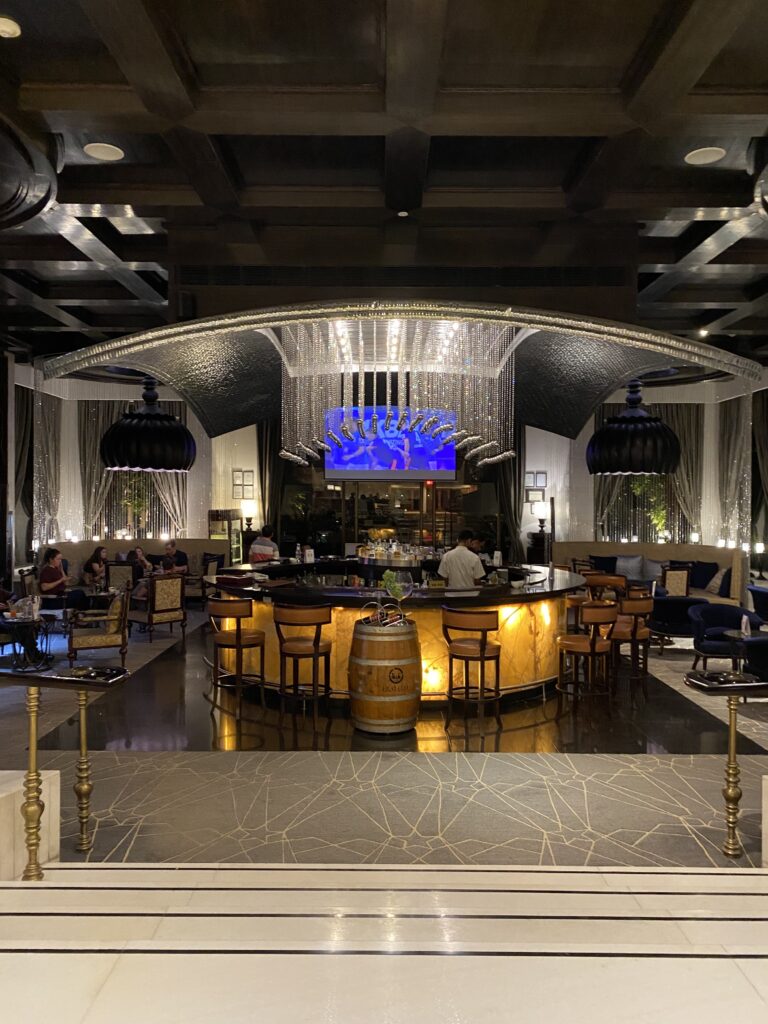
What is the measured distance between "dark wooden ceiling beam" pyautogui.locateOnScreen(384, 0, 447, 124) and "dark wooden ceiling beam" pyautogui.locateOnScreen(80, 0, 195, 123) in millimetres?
930

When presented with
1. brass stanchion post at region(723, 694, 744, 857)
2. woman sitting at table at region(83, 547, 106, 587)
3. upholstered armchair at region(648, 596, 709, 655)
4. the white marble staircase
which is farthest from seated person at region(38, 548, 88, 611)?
brass stanchion post at region(723, 694, 744, 857)

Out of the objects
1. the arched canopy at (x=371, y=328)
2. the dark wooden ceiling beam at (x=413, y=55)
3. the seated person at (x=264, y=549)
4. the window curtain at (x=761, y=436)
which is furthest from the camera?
the window curtain at (x=761, y=436)

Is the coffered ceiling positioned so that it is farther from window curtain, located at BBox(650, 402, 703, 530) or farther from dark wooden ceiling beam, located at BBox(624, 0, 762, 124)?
window curtain, located at BBox(650, 402, 703, 530)

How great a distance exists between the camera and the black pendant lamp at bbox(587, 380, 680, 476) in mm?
9703

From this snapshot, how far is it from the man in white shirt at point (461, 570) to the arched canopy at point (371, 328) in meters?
2.21

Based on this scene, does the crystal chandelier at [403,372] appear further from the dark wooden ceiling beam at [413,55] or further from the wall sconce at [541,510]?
the wall sconce at [541,510]

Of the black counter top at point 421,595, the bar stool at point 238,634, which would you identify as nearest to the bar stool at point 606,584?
the black counter top at point 421,595

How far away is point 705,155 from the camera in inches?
162

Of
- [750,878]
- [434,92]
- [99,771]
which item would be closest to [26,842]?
[99,771]

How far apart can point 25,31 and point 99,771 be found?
14.5 ft

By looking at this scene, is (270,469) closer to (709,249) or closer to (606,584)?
(606,584)

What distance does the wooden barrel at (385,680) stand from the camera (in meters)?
5.86

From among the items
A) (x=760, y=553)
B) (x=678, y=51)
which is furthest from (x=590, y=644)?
(x=760, y=553)

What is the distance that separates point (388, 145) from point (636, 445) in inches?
272
